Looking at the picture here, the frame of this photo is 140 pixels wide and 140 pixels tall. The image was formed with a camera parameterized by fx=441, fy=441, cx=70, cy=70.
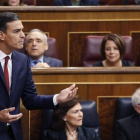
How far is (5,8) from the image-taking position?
68.5 inches

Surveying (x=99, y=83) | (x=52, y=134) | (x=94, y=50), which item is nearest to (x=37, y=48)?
(x=94, y=50)

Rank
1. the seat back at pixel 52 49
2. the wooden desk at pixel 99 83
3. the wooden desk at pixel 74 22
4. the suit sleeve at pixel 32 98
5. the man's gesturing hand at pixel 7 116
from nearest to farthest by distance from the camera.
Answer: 1. the man's gesturing hand at pixel 7 116
2. the suit sleeve at pixel 32 98
3. the wooden desk at pixel 99 83
4. the seat back at pixel 52 49
5. the wooden desk at pixel 74 22

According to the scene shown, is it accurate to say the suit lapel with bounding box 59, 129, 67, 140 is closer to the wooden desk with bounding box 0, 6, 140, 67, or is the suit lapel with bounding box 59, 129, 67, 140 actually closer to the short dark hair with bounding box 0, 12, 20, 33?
the short dark hair with bounding box 0, 12, 20, 33

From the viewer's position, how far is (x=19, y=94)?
0.94 metres

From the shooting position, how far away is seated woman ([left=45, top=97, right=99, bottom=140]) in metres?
1.15

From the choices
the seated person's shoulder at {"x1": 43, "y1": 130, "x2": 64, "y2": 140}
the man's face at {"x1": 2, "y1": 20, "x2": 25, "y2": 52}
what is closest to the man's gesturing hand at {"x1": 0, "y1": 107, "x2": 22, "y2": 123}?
the man's face at {"x1": 2, "y1": 20, "x2": 25, "y2": 52}

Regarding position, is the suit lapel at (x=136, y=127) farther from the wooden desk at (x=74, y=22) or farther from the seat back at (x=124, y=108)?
the wooden desk at (x=74, y=22)

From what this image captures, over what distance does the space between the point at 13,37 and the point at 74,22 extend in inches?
34.0

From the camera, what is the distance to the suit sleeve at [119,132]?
1.17 metres

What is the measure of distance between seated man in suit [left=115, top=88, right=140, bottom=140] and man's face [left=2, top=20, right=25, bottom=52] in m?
0.40

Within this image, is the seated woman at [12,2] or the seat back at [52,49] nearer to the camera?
the seat back at [52,49]

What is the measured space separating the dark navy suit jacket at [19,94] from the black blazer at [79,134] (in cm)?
20

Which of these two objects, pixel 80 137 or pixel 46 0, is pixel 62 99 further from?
pixel 46 0

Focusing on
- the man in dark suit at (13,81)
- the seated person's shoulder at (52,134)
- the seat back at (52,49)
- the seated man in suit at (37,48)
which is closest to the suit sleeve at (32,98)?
the man in dark suit at (13,81)
